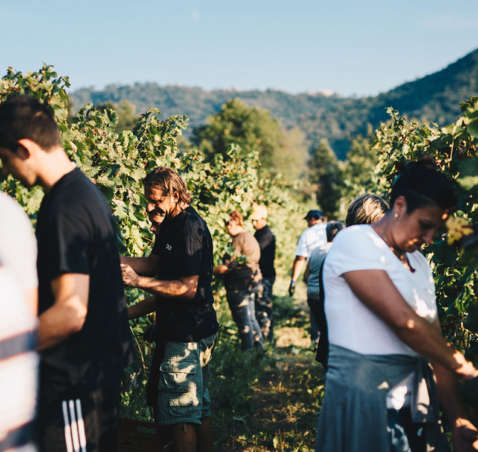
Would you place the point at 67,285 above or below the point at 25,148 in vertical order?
below

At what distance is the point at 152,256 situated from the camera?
2.85m

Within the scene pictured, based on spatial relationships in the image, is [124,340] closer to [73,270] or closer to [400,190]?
[73,270]

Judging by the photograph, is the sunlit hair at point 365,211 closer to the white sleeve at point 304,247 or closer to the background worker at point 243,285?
the white sleeve at point 304,247

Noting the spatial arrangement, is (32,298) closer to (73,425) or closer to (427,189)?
(73,425)

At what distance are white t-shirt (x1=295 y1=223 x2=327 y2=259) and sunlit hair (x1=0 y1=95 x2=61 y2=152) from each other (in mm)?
4402

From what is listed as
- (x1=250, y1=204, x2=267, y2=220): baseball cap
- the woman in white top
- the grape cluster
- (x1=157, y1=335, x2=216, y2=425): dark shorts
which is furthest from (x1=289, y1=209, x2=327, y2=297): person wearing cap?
the grape cluster

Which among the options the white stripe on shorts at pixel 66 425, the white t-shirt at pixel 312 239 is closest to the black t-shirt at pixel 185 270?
the white stripe on shorts at pixel 66 425

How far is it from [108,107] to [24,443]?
334 centimetres

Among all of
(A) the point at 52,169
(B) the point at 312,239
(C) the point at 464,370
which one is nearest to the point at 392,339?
(C) the point at 464,370

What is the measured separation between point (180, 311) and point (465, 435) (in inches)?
59.4

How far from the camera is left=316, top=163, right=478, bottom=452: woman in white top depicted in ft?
5.36

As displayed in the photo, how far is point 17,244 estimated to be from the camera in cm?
134

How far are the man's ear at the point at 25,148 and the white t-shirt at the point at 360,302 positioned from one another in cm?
110

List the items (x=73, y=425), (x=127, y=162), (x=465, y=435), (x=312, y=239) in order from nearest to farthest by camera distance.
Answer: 1. (x=73, y=425)
2. (x=465, y=435)
3. (x=127, y=162)
4. (x=312, y=239)
